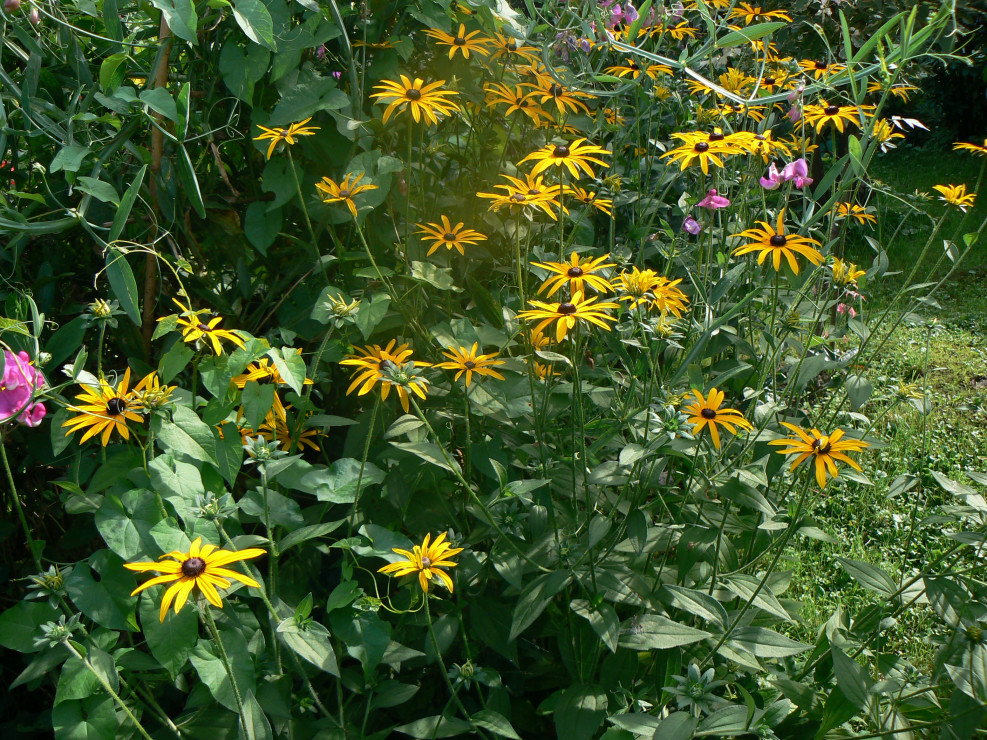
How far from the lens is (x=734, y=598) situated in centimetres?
179

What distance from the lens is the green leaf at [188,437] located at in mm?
1254

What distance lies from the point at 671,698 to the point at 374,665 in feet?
2.08

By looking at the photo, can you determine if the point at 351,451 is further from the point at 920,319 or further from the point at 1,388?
the point at 920,319

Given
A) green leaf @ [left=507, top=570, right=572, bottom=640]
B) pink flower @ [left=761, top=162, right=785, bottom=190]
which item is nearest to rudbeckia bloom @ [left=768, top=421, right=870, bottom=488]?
green leaf @ [left=507, top=570, right=572, bottom=640]

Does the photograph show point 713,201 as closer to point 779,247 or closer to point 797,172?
point 797,172

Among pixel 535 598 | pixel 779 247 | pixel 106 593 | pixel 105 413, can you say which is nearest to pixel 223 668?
pixel 106 593

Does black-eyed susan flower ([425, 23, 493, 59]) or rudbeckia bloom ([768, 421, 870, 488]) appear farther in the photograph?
black-eyed susan flower ([425, 23, 493, 59])

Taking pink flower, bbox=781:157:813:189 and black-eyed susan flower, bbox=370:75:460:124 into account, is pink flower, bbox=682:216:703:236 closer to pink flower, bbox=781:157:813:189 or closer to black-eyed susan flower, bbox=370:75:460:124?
pink flower, bbox=781:157:813:189

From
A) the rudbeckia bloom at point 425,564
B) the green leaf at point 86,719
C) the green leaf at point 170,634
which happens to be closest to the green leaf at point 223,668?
the green leaf at point 170,634

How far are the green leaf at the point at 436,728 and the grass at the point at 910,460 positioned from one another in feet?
2.74

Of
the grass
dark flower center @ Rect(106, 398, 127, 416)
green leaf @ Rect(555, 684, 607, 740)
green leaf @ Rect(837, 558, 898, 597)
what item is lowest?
the grass

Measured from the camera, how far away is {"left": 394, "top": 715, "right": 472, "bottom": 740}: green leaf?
1.38 meters

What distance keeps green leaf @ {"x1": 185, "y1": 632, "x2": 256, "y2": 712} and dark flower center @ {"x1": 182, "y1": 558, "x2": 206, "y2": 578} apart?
23 cm

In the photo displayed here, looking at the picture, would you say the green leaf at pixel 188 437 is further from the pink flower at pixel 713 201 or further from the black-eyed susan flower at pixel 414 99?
the pink flower at pixel 713 201
